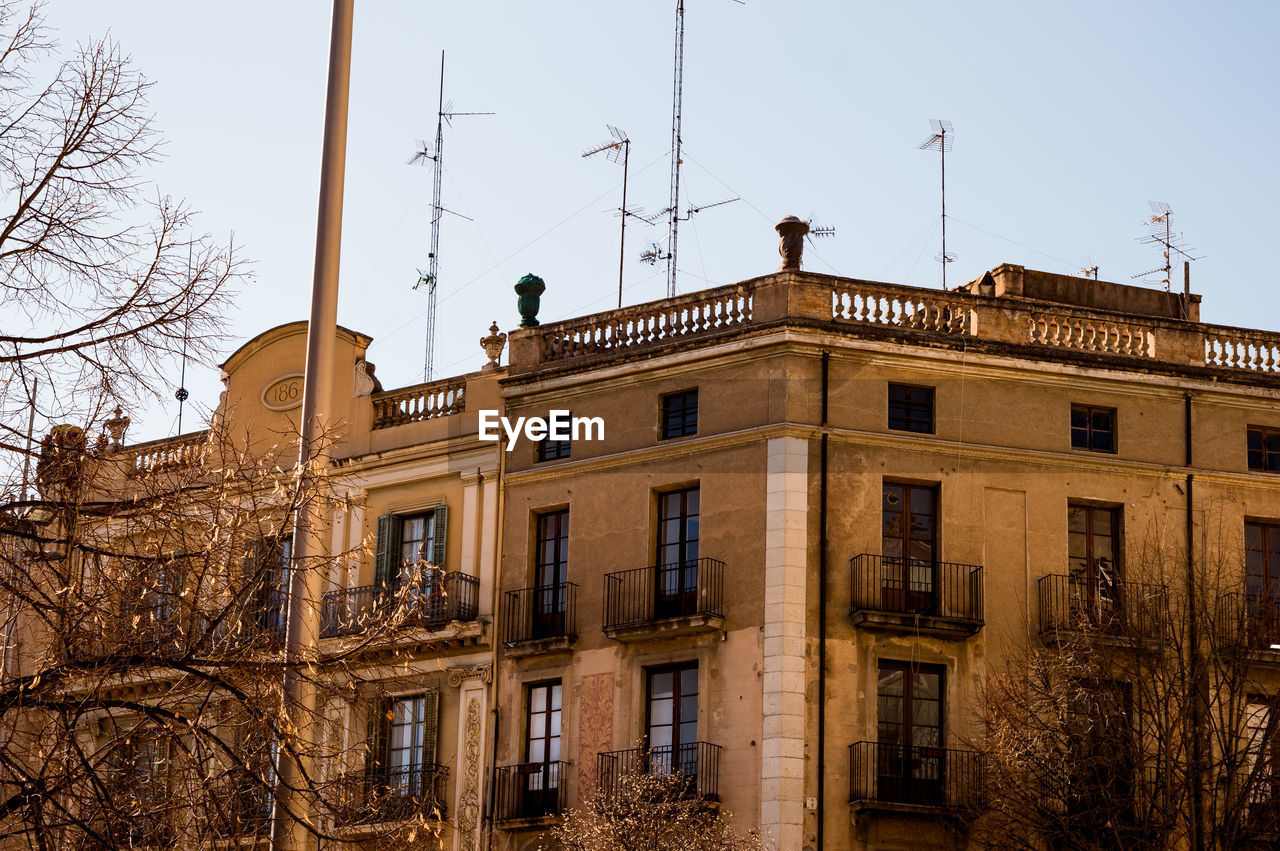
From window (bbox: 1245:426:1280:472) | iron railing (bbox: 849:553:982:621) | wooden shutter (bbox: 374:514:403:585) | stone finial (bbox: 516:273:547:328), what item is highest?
stone finial (bbox: 516:273:547:328)

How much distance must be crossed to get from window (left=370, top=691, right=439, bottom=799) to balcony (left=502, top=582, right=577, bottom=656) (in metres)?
1.82

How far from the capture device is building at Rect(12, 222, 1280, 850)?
32312mm

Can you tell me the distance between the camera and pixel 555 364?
3606 centimetres

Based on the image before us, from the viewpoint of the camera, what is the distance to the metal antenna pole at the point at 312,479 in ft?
43.6

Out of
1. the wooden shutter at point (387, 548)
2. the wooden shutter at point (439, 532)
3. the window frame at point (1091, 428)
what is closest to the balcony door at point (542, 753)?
the wooden shutter at point (439, 532)

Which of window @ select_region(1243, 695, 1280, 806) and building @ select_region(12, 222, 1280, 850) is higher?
building @ select_region(12, 222, 1280, 850)

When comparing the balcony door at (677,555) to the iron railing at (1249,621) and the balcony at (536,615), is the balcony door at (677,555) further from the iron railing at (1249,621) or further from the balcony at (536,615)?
the iron railing at (1249,621)

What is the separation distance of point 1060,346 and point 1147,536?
3.57 metres

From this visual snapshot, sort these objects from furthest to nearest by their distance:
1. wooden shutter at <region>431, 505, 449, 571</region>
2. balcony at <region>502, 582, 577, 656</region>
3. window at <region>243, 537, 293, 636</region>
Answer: wooden shutter at <region>431, 505, 449, 571</region> → balcony at <region>502, 582, 577, 656</region> → window at <region>243, 537, 293, 636</region>

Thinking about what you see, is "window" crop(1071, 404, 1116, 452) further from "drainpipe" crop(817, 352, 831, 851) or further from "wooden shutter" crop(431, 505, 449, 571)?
"wooden shutter" crop(431, 505, 449, 571)

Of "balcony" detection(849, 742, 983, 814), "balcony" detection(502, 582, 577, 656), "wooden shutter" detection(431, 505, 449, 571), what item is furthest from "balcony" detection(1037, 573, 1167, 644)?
"wooden shutter" detection(431, 505, 449, 571)

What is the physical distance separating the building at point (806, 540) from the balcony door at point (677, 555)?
0.05 metres

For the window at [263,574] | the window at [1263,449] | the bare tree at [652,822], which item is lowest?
the bare tree at [652,822]

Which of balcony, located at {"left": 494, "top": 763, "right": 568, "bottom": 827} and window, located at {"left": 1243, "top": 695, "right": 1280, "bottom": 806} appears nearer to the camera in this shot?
window, located at {"left": 1243, "top": 695, "right": 1280, "bottom": 806}
